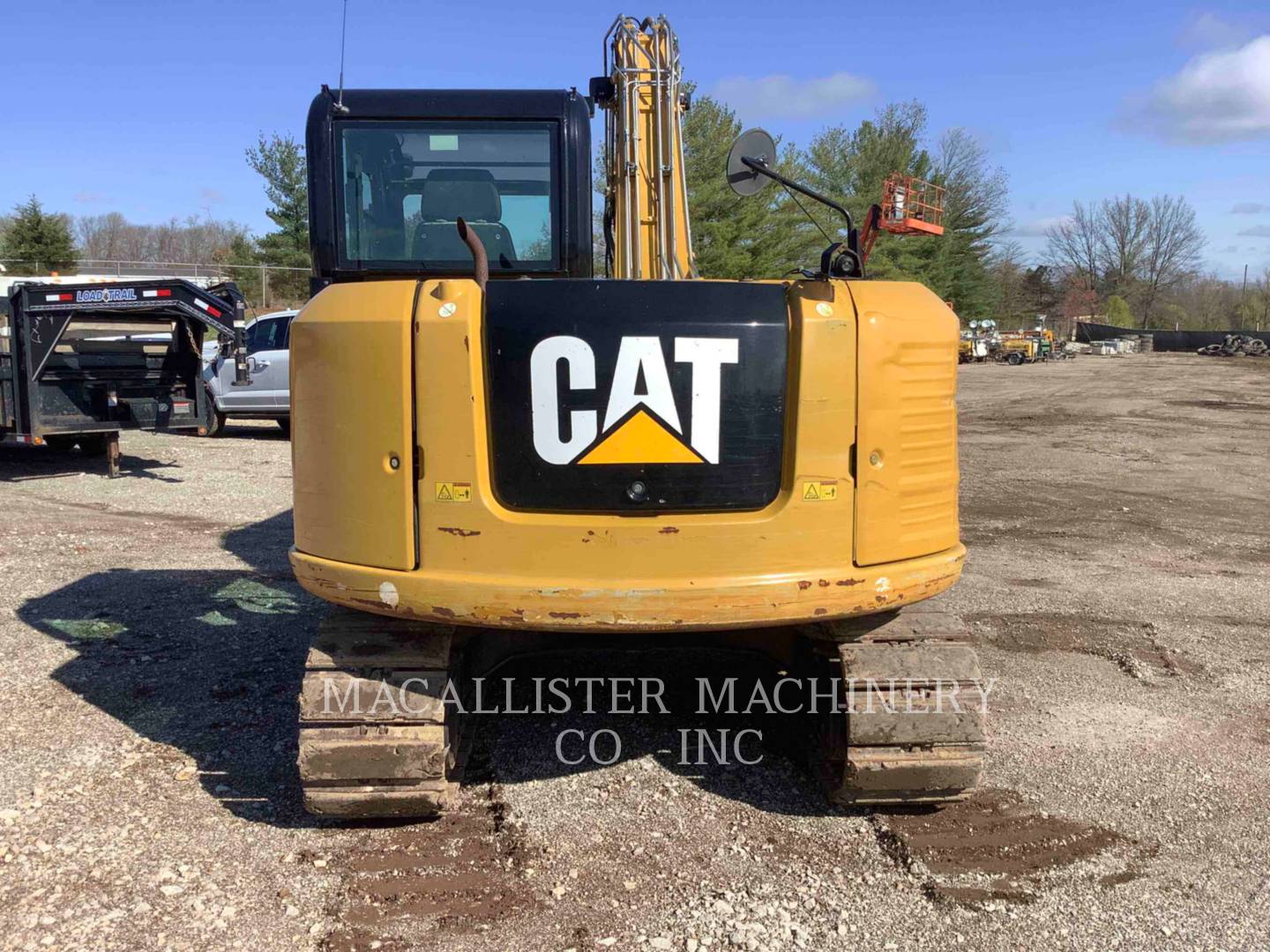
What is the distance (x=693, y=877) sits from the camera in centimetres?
329

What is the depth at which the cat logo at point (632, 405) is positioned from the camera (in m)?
3.09

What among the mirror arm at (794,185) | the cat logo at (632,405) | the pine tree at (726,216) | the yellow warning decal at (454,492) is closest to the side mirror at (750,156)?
the mirror arm at (794,185)

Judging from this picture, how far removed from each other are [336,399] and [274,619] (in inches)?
123

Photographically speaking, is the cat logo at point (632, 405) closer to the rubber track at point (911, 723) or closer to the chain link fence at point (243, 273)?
the rubber track at point (911, 723)

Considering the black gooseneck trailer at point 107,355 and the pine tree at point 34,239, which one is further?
the pine tree at point 34,239

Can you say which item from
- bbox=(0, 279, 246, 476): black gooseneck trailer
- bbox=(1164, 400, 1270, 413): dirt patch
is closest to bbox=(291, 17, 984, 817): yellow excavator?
bbox=(0, 279, 246, 476): black gooseneck trailer

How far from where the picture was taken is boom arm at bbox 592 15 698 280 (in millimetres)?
5160

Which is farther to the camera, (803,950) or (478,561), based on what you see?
(478,561)

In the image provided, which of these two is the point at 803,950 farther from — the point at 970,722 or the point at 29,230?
the point at 29,230

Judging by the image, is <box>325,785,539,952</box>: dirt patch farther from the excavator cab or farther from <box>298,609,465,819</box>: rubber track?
the excavator cab

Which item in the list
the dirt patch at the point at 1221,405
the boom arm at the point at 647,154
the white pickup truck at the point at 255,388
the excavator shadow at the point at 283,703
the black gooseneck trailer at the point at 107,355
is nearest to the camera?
the excavator shadow at the point at 283,703

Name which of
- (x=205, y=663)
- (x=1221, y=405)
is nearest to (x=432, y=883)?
(x=205, y=663)

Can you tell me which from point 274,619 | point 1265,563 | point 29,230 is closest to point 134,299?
point 274,619

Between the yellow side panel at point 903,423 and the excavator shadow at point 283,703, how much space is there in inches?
44.3
